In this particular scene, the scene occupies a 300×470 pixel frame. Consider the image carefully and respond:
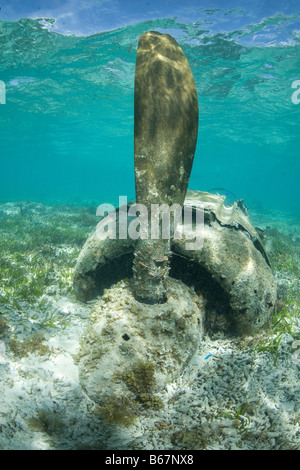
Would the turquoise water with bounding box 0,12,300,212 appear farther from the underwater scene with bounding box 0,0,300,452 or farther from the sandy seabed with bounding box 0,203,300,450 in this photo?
the sandy seabed with bounding box 0,203,300,450

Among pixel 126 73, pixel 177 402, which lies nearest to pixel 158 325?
pixel 177 402

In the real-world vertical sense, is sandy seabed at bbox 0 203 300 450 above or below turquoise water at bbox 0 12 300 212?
below

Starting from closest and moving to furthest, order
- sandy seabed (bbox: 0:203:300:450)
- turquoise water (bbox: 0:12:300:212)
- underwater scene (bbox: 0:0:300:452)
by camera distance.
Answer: sandy seabed (bbox: 0:203:300:450) → underwater scene (bbox: 0:0:300:452) → turquoise water (bbox: 0:12:300:212)

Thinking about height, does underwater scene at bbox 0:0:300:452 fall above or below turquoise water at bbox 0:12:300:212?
below

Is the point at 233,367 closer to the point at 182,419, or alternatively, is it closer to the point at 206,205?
the point at 182,419

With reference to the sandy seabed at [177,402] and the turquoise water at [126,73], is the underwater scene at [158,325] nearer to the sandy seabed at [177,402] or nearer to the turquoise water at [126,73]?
the sandy seabed at [177,402]

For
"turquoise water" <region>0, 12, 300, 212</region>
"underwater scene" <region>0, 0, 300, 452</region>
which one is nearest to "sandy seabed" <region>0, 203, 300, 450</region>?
"underwater scene" <region>0, 0, 300, 452</region>

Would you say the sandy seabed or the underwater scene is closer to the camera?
the sandy seabed

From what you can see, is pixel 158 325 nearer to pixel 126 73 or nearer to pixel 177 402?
pixel 177 402

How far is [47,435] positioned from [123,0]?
53.0 feet

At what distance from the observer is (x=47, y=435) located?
2889 mm

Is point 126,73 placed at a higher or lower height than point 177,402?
higher

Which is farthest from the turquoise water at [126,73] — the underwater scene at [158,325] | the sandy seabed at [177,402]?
the sandy seabed at [177,402]

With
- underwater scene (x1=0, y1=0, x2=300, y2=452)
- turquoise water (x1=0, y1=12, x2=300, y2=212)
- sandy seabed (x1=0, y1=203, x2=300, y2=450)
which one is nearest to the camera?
sandy seabed (x1=0, y1=203, x2=300, y2=450)
